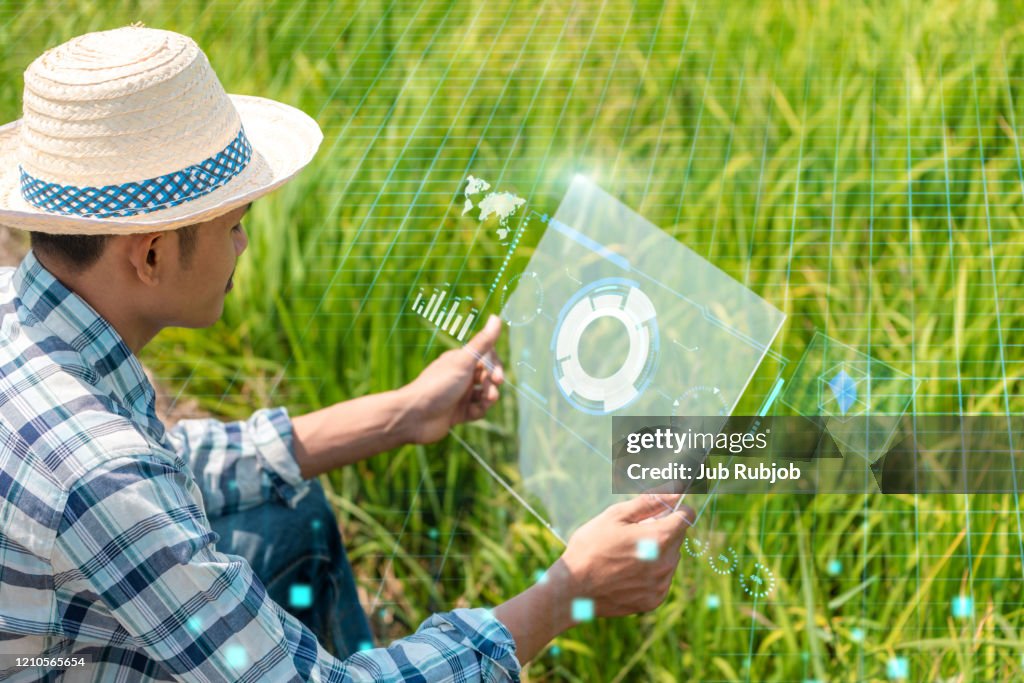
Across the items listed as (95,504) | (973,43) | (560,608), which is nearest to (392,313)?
(560,608)

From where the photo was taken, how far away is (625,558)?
1284 millimetres

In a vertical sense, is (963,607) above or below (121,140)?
below

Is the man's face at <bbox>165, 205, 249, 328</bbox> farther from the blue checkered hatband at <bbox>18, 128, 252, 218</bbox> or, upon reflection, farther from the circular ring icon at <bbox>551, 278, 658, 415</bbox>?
the circular ring icon at <bbox>551, 278, 658, 415</bbox>

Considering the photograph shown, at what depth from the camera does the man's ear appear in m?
1.11

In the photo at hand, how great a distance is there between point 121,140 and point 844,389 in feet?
3.42

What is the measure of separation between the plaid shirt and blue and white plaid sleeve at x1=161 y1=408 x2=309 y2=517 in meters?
0.36

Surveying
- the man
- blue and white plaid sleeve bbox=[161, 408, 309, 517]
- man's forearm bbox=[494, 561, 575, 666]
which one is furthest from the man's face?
man's forearm bbox=[494, 561, 575, 666]

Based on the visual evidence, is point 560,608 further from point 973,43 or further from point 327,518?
point 973,43

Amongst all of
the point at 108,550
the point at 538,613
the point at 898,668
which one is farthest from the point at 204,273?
the point at 898,668

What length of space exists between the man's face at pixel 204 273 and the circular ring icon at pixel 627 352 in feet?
1.73

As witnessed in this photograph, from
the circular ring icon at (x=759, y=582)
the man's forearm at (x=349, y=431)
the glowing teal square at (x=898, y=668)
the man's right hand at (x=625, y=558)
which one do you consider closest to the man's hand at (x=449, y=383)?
the man's forearm at (x=349, y=431)

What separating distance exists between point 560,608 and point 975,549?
714 mm

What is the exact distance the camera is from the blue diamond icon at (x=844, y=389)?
1524 millimetres

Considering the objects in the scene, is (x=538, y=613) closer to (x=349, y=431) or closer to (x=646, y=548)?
(x=646, y=548)
